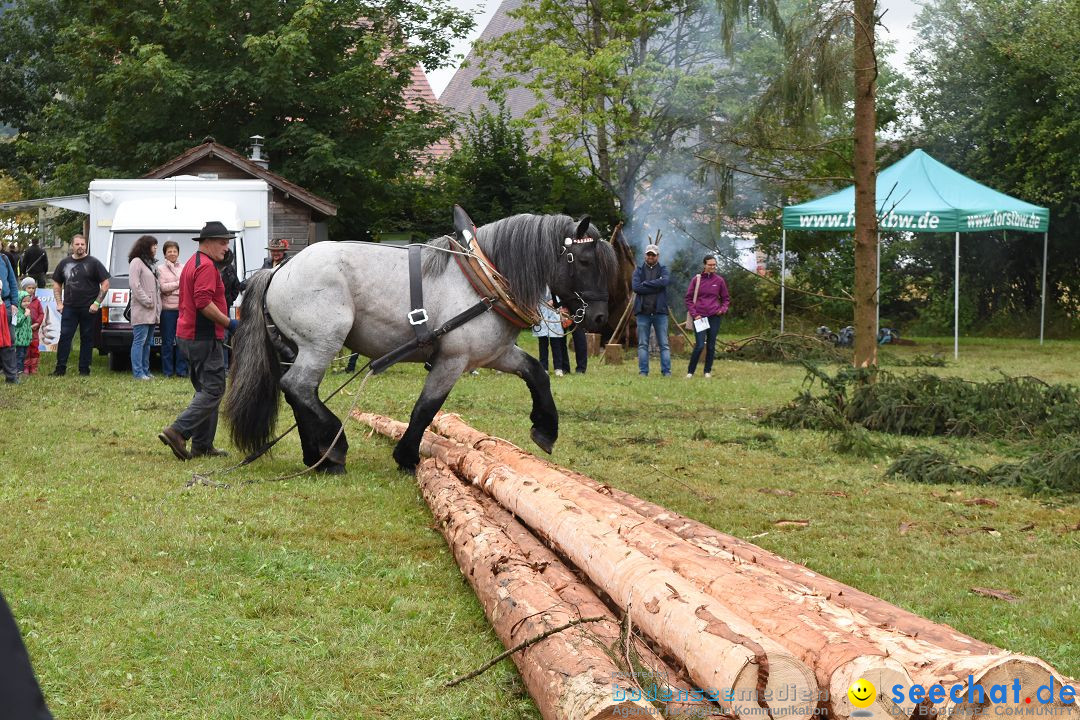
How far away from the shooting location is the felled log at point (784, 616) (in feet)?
10.4

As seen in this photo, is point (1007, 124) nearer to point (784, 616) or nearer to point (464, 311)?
point (464, 311)

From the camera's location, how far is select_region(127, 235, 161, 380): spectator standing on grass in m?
15.7

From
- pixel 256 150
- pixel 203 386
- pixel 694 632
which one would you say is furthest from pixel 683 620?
pixel 256 150

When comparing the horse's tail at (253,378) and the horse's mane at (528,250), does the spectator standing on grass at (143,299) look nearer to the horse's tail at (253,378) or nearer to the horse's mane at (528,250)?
the horse's tail at (253,378)

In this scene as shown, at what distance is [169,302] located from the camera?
15.9m

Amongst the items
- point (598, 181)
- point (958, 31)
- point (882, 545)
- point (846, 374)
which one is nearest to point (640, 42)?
point (598, 181)

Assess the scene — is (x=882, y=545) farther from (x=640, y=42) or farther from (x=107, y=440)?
(x=640, y=42)

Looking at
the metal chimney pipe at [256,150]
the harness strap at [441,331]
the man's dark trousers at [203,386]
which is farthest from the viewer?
the metal chimney pipe at [256,150]

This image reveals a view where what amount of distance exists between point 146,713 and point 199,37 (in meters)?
26.6

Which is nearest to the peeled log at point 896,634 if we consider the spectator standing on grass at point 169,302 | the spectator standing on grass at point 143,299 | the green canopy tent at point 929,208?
the spectator standing on grass at point 169,302

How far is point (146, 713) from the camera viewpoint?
3846 millimetres

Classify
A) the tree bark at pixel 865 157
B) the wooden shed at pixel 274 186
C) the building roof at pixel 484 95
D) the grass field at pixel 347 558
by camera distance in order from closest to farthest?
1. the grass field at pixel 347 558
2. the tree bark at pixel 865 157
3. the wooden shed at pixel 274 186
4. the building roof at pixel 484 95

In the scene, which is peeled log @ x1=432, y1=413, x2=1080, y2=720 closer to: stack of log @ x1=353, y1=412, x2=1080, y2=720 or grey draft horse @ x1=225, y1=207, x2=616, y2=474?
stack of log @ x1=353, y1=412, x2=1080, y2=720

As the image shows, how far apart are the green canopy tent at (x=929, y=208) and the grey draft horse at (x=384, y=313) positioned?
13793mm
